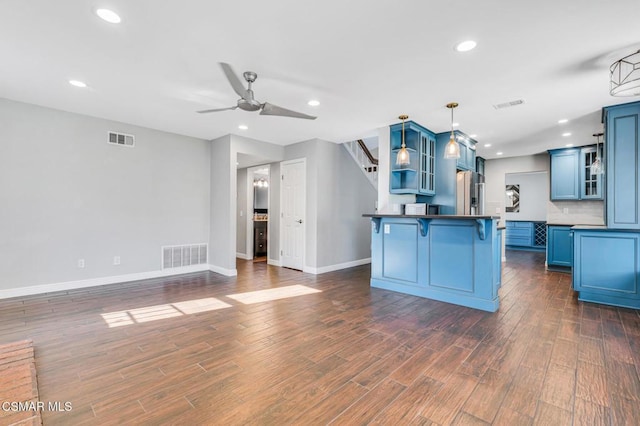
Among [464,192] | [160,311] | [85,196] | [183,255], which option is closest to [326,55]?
[160,311]

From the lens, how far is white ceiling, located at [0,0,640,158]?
2.13 meters

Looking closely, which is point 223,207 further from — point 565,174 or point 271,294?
point 565,174

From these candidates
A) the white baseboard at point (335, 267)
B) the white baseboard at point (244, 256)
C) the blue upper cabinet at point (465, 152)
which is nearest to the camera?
the blue upper cabinet at point (465, 152)

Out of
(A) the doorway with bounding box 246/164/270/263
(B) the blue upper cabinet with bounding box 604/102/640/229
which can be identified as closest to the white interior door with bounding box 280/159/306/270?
(A) the doorway with bounding box 246/164/270/263

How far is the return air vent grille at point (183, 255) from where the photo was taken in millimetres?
5327

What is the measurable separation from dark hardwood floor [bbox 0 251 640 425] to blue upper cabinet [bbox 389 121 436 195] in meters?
1.87

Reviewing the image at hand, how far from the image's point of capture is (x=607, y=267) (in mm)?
3770

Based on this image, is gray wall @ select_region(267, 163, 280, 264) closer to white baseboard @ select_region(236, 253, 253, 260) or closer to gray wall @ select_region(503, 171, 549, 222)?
white baseboard @ select_region(236, 253, 253, 260)

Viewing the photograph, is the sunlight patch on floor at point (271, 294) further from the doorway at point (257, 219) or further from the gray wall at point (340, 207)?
the doorway at point (257, 219)

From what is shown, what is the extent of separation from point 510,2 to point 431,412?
2.74 m

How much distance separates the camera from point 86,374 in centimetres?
209

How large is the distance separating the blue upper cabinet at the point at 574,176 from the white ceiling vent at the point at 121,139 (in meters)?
8.64

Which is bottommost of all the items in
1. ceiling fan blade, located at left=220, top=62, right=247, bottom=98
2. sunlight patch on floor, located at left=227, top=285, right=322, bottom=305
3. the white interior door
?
sunlight patch on floor, located at left=227, top=285, right=322, bottom=305

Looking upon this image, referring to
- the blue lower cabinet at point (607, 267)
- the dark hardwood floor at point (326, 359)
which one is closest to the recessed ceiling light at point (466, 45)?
the dark hardwood floor at point (326, 359)
